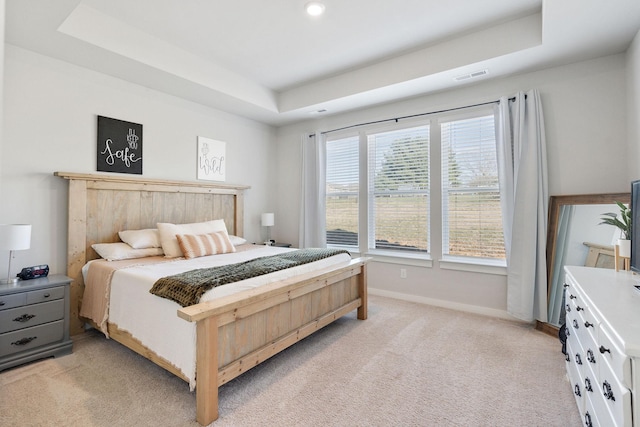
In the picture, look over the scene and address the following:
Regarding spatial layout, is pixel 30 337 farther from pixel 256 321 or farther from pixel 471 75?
pixel 471 75

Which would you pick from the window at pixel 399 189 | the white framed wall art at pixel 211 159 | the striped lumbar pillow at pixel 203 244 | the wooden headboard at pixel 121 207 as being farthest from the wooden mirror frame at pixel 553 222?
the white framed wall art at pixel 211 159

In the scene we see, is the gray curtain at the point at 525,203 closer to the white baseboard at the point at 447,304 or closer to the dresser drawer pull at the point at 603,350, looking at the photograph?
the white baseboard at the point at 447,304

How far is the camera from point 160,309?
1989 mm

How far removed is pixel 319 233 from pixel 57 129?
10.5 feet

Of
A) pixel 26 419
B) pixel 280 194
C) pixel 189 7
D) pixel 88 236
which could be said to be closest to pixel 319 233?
pixel 280 194

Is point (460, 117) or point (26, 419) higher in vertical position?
point (460, 117)

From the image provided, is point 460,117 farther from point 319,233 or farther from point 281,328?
point 281,328

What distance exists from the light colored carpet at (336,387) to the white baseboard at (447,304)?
483 mm

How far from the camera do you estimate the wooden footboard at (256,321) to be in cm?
171

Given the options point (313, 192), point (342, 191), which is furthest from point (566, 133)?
point (313, 192)

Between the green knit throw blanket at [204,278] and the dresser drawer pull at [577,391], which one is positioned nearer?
the dresser drawer pull at [577,391]

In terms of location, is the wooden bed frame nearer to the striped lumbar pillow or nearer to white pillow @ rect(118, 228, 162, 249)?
white pillow @ rect(118, 228, 162, 249)

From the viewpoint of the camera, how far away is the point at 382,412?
5.87 feet

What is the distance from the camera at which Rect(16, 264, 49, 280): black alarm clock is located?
8.07 ft
